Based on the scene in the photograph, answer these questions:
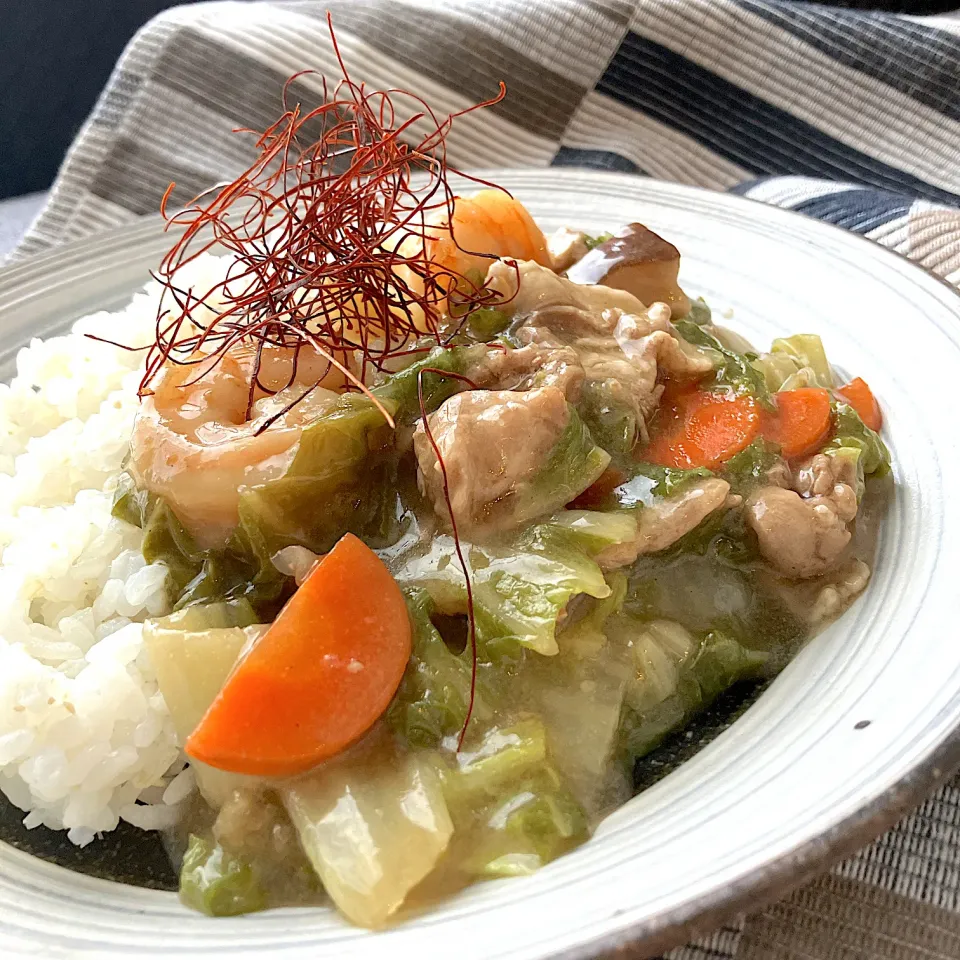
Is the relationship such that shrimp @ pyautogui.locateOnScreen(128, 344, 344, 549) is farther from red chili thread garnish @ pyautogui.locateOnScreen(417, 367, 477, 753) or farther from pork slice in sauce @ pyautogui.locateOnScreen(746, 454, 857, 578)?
pork slice in sauce @ pyautogui.locateOnScreen(746, 454, 857, 578)

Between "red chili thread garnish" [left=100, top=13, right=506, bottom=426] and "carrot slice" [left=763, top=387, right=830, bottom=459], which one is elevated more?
"carrot slice" [left=763, top=387, right=830, bottom=459]

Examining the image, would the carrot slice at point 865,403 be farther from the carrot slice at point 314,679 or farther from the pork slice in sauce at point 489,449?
the carrot slice at point 314,679

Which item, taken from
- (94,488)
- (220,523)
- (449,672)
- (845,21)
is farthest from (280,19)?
(449,672)

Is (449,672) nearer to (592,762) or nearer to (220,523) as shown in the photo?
(592,762)

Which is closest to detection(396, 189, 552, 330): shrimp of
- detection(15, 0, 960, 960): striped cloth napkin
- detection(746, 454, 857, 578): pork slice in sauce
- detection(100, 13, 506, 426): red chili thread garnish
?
detection(100, 13, 506, 426): red chili thread garnish

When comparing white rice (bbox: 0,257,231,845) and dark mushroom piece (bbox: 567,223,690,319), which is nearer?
white rice (bbox: 0,257,231,845)

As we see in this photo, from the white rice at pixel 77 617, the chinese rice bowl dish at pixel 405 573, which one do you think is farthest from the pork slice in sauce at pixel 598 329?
the white rice at pixel 77 617

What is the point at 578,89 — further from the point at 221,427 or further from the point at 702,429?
the point at 221,427
